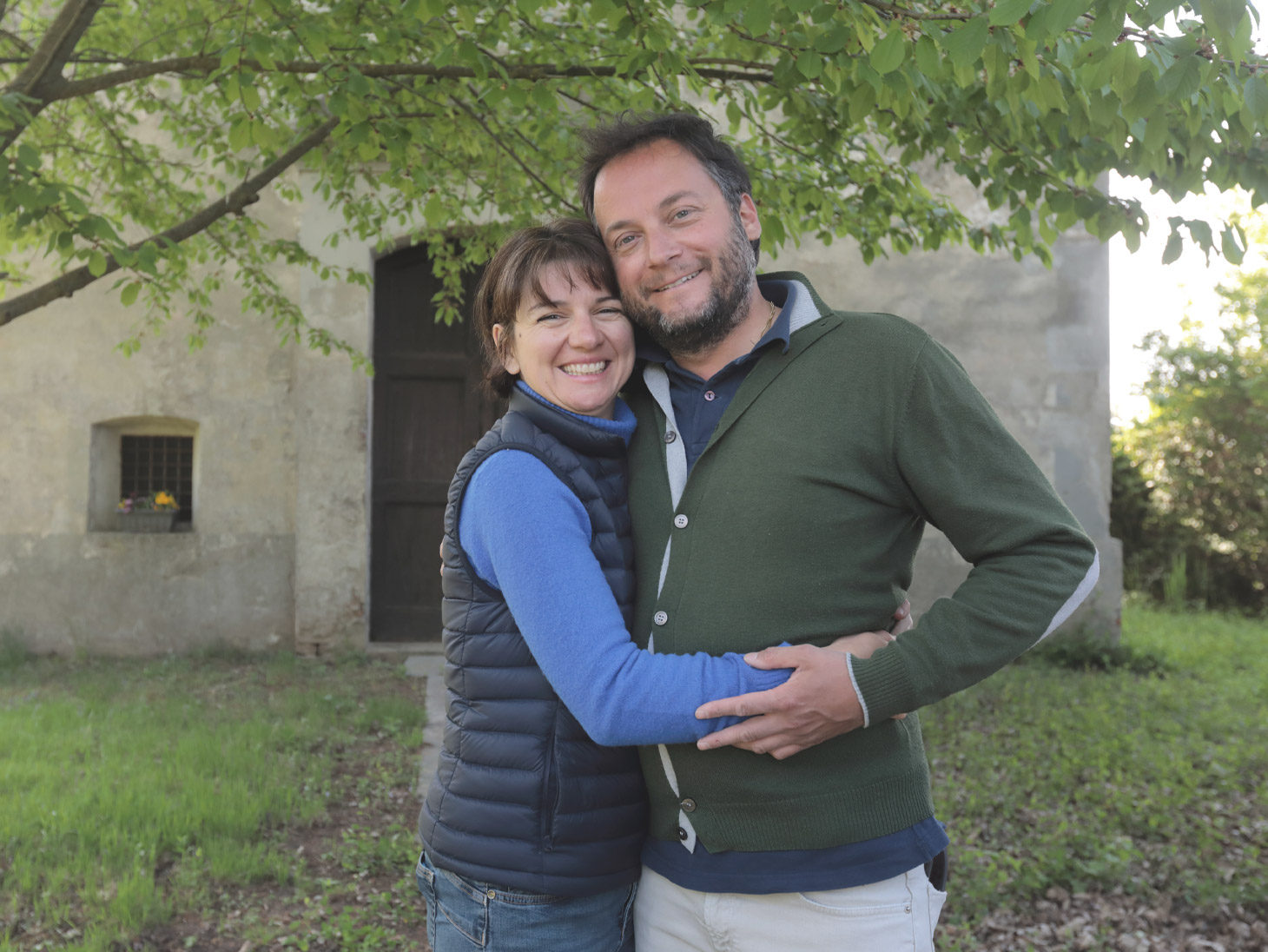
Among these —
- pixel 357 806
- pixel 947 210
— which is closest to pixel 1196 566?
pixel 947 210

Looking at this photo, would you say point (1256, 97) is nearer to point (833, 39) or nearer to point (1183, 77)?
point (1183, 77)

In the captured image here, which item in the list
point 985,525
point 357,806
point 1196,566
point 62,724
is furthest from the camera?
Answer: point 1196,566

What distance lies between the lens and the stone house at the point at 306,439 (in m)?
7.53

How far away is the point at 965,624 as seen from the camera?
1.55 meters

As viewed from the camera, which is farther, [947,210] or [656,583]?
[947,210]

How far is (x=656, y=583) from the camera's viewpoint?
175cm

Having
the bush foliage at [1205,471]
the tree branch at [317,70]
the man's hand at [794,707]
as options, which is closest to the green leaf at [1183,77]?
the man's hand at [794,707]

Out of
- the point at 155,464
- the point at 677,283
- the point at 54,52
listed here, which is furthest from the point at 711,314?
the point at 155,464

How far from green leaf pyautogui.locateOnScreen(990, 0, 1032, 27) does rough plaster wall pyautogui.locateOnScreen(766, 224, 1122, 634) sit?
21.1 feet

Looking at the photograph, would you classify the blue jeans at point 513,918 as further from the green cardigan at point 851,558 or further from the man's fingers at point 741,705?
the man's fingers at point 741,705

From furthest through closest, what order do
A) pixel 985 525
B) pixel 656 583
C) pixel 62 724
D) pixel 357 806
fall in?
pixel 62 724, pixel 357 806, pixel 656 583, pixel 985 525

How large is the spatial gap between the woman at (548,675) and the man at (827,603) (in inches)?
2.9

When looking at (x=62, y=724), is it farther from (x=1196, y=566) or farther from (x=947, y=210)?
(x=1196, y=566)

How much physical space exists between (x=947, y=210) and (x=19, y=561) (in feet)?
23.8
